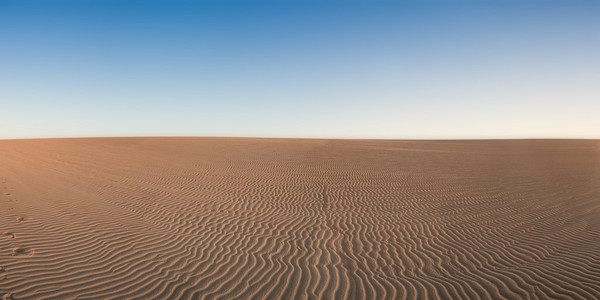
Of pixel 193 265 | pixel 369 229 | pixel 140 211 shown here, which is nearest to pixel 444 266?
pixel 369 229

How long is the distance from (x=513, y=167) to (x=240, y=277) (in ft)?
82.3

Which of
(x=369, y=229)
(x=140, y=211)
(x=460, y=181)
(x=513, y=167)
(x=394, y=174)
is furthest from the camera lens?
(x=513, y=167)

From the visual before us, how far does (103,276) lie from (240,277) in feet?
7.96

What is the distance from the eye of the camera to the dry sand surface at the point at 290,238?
5141mm

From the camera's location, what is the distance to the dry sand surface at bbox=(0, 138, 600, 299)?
514 centimetres

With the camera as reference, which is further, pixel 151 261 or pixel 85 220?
pixel 85 220

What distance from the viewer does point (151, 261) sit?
5887mm

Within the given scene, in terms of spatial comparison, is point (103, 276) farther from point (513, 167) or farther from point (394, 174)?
point (513, 167)

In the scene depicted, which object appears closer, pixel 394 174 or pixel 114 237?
pixel 114 237

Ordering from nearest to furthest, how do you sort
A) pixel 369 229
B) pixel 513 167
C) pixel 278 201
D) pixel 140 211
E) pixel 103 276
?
pixel 103 276 < pixel 369 229 < pixel 140 211 < pixel 278 201 < pixel 513 167

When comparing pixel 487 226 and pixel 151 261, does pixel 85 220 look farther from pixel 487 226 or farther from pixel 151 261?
pixel 487 226

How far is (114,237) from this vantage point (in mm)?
6992

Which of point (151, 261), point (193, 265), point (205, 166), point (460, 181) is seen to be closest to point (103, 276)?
point (151, 261)

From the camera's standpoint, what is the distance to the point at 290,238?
7.89 metres
